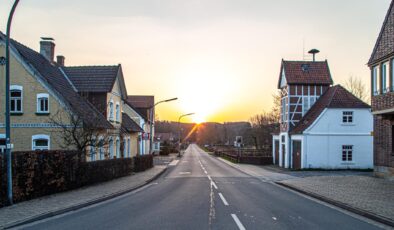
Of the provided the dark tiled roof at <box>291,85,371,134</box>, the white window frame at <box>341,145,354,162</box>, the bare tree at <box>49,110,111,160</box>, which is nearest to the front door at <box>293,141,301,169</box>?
the dark tiled roof at <box>291,85,371,134</box>

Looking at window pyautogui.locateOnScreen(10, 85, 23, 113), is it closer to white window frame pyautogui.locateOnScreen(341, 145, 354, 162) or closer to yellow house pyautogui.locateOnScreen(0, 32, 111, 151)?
yellow house pyautogui.locateOnScreen(0, 32, 111, 151)

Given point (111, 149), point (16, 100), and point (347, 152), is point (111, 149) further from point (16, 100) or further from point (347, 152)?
point (347, 152)

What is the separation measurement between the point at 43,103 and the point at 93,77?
7007mm

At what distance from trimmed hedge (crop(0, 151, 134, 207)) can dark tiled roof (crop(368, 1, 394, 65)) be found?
16313 millimetres

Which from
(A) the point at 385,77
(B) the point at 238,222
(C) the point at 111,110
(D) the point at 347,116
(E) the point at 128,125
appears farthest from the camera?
(E) the point at 128,125

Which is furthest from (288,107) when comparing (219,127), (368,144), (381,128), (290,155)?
(219,127)

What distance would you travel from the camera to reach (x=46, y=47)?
28672 millimetres

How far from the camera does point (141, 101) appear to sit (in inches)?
2303

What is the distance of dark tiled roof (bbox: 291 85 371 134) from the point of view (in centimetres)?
3288

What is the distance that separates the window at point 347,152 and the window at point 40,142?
23757mm

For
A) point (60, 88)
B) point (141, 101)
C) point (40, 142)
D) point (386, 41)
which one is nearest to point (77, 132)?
point (40, 142)

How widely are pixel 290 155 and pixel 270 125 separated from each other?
2201cm

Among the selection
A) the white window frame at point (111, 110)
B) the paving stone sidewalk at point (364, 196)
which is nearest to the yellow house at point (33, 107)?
the white window frame at point (111, 110)

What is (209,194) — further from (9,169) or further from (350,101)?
(350,101)
